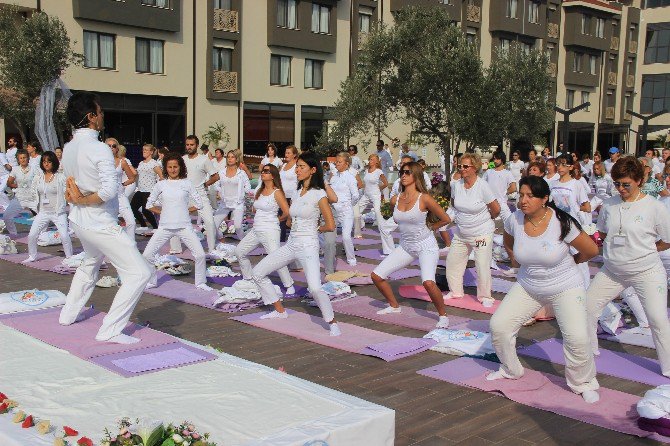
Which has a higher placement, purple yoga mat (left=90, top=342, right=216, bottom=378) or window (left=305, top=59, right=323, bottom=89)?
window (left=305, top=59, right=323, bottom=89)

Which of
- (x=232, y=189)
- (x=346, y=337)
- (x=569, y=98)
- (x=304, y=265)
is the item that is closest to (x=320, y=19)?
(x=569, y=98)

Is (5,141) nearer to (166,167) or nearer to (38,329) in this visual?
(166,167)

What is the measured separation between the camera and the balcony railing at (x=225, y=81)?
33.0 m

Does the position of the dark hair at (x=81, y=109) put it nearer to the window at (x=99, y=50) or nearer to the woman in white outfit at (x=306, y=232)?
the woman in white outfit at (x=306, y=232)

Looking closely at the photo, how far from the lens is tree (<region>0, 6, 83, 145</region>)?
24.7 meters

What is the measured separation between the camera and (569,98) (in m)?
52.4

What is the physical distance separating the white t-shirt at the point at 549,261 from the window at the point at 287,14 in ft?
99.7

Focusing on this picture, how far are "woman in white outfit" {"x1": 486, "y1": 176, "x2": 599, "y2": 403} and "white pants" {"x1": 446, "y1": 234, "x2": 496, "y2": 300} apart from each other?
3.08 meters

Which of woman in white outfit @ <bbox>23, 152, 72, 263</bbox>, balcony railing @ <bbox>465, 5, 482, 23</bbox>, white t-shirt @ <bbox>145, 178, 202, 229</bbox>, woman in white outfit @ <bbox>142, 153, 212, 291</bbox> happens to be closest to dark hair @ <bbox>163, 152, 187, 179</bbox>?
woman in white outfit @ <bbox>142, 153, 212, 291</bbox>

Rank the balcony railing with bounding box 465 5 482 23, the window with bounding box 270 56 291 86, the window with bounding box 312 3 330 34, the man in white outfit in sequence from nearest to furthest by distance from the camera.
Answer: the man in white outfit, the window with bounding box 270 56 291 86, the window with bounding box 312 3 330 34, the balcony railing with bounding box 465 5 482 23

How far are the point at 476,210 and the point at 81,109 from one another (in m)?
4.90

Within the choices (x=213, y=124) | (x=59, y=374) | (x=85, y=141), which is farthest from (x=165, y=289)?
(x=213, y=124)

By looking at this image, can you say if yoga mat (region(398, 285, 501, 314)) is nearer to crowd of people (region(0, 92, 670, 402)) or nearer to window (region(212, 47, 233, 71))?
crowd of people (region(0, 92, 670, 402))

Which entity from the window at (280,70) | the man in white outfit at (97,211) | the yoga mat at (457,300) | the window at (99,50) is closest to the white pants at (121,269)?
the man in white outfit at (97,211)
